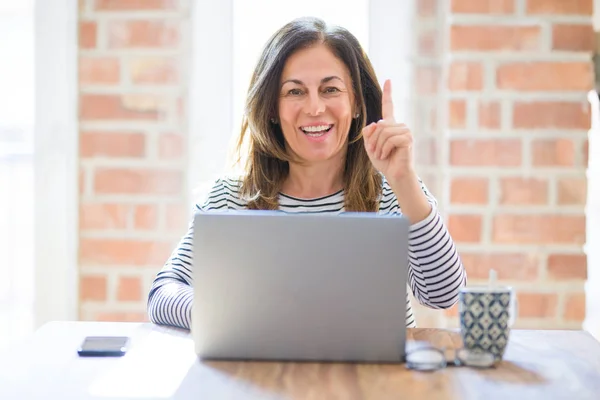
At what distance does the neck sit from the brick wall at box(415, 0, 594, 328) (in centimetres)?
33

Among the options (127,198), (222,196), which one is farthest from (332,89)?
(127,198)

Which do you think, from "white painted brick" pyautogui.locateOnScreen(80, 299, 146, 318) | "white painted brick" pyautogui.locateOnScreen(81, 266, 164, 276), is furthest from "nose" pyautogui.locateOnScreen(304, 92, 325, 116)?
"white painted brick" pyautogui.locateOnScreen(80, 299, 146, 318)

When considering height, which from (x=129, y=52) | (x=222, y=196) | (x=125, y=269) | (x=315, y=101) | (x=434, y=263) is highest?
(x=129, y=52)

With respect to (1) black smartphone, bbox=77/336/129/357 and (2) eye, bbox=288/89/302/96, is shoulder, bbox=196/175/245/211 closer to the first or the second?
(2) eye, bbox=288/89/302/96

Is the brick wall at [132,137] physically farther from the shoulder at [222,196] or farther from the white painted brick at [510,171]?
the white painted brick at [510,171]

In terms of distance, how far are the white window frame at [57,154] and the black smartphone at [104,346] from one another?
3.01 feet

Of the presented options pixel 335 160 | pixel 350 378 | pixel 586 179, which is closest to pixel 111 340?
pixel 350 378

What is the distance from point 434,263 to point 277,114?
555 mm

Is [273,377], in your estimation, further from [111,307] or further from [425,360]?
[111,307]

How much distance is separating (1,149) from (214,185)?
75cm

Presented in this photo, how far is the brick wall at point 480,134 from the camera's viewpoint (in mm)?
2088

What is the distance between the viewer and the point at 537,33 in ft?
6.86

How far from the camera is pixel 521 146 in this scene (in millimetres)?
2098

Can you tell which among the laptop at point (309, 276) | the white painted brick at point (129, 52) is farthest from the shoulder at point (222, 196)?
the laptop at point (309, 276)
